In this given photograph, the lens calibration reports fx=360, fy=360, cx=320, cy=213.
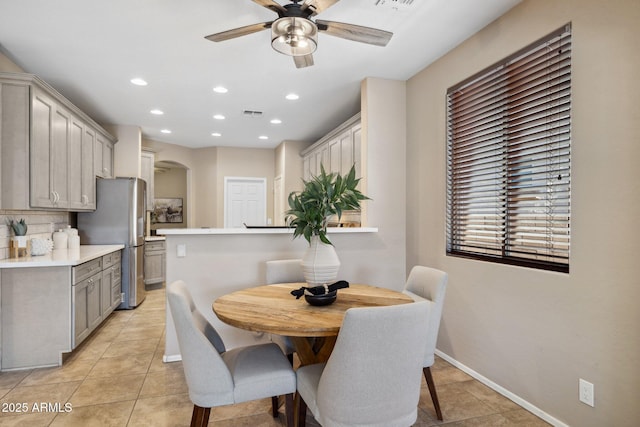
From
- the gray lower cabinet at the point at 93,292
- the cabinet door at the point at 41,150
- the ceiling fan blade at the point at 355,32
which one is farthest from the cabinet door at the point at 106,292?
the ceiling fan blade at the point at 355,32

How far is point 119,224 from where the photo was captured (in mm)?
4621

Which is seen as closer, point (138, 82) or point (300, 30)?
point (300, 30)

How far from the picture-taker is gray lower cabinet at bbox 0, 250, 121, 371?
2.80m

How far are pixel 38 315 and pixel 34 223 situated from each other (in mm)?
1254

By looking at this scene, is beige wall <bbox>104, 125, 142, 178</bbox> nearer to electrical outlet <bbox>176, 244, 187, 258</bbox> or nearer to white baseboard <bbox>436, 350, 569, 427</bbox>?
electrical outlet <bbox>176, 244, 187, 258</bbox>

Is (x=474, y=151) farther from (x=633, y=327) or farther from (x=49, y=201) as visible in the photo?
(x=49, y=201)

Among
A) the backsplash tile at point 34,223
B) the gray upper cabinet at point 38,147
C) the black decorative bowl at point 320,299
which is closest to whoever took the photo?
the black decorative bowl at point 320,299

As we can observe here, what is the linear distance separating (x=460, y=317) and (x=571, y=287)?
1.02m

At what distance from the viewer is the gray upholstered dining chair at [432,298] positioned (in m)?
2.14

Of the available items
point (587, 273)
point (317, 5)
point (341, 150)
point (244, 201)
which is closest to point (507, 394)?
point (587, 273)

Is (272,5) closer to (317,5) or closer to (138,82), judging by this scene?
(317,5)

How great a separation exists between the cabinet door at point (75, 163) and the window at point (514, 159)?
12.5 ft

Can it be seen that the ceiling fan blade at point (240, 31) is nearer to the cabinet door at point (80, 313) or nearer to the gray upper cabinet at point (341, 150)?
the gray upper cabinet at point (341, 150)

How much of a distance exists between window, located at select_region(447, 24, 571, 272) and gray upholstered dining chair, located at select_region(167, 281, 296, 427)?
170 cm
